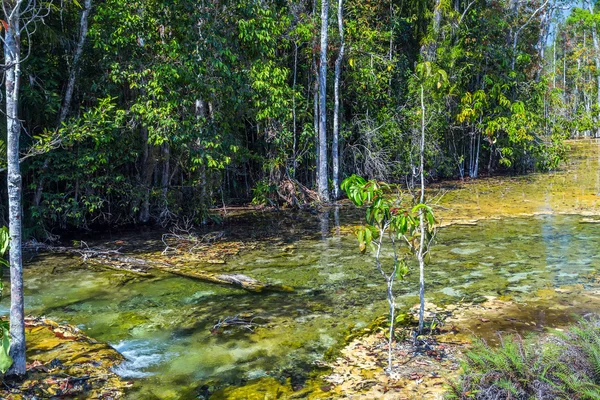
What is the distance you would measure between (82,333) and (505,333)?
13.3 feet

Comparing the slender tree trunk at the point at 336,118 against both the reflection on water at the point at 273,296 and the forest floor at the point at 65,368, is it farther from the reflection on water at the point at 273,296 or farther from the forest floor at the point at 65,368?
the forest floor at the point at 65,368

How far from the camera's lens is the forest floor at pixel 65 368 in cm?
406

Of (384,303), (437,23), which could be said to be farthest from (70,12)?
(437,23)

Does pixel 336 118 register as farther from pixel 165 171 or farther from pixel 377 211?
pixel 377 211

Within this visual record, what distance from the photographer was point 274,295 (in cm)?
641

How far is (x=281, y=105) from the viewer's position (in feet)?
36.9

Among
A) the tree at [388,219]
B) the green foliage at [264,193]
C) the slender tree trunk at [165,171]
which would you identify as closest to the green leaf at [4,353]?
the tree at [388,219]

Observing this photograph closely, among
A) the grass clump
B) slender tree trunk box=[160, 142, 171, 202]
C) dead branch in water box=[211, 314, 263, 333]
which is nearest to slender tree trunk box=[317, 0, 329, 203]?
slender tree trunk box=[160, 142, 171, 202]

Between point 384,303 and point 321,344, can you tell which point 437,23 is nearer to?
point 384,303

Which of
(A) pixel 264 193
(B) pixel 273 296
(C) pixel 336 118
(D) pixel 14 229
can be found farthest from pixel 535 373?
(C) pixel 336 118

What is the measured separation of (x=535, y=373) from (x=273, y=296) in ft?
11.3

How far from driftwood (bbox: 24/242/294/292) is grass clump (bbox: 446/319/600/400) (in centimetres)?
324

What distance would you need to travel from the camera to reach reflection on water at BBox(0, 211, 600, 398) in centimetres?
462

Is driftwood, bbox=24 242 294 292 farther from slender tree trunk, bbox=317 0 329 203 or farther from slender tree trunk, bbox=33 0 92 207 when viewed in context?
slender tree trunk, bbox=317 0 329 203
